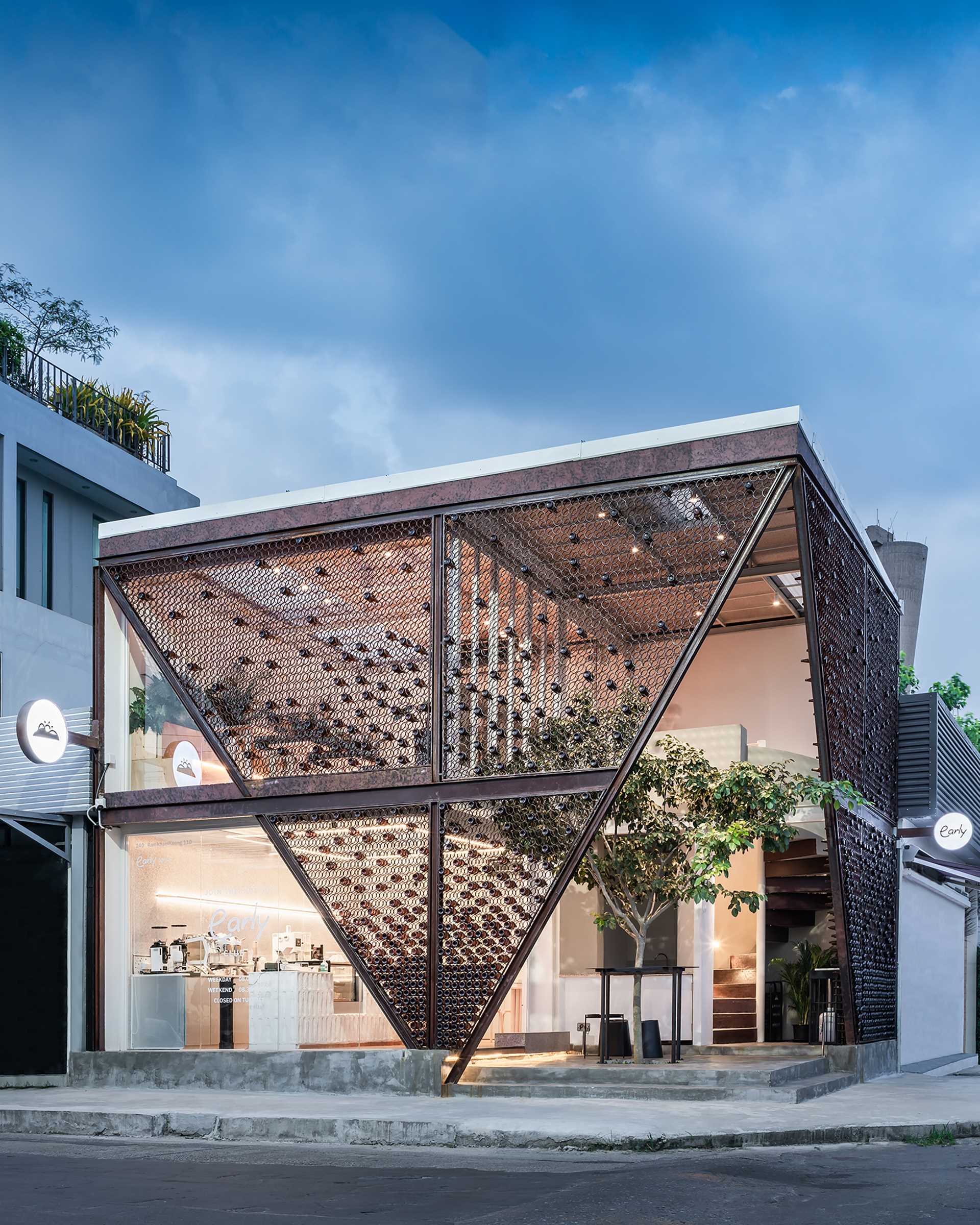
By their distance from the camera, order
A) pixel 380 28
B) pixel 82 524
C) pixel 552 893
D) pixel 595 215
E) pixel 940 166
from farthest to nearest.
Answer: pixel 595 215
pixel 940 166
pixel 380 28
pixel 82 524
pixel 552 893

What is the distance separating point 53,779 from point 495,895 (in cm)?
536

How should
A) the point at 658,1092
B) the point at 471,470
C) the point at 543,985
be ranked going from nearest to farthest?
the point at 658,1092
the point at 471,470
the point at 543,985

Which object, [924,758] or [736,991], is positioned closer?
[924,758]

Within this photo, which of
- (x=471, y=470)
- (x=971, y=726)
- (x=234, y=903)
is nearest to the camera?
(x=471, y=470)

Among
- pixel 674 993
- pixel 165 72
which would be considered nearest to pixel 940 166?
pixel 165 72

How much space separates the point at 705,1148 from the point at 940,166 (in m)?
95.8

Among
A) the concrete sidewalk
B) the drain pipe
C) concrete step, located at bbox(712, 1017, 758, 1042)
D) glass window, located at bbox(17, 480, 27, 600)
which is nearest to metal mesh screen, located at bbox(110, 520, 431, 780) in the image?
the concrete sidewalk

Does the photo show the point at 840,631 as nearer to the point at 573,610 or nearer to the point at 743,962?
the point at 573,610

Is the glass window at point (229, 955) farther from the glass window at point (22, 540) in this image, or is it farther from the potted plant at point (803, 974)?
the glass window at point (22, 540)

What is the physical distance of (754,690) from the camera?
19.8 metres

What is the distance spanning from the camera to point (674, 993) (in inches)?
529

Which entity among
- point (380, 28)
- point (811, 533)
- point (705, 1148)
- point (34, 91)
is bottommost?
point (705, 1148)

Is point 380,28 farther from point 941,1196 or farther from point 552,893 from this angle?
point 941,1196

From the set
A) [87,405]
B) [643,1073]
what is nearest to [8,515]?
Result: [87,405]
